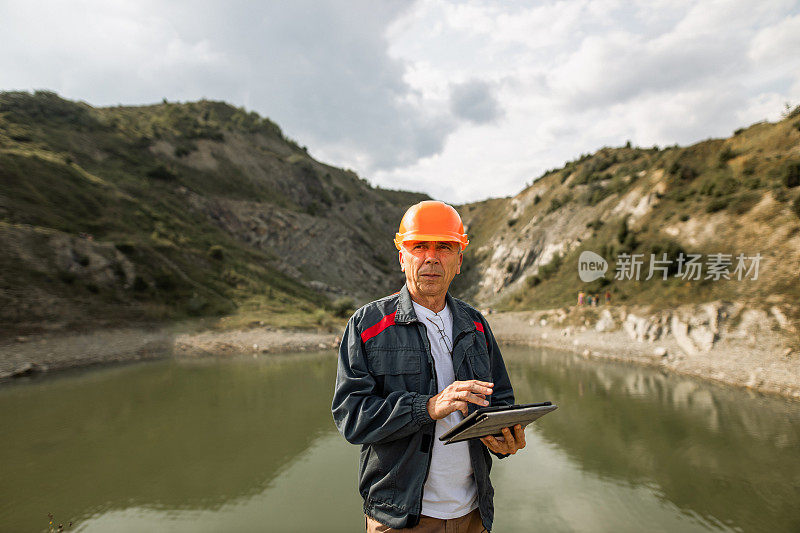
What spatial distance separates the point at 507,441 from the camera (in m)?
2.23

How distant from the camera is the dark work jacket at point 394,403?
212cm

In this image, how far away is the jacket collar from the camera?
96.8 inches

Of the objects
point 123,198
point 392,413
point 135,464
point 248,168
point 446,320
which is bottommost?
point 135,464

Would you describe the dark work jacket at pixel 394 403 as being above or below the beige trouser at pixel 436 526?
above

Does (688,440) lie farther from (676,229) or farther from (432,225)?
(676,229)

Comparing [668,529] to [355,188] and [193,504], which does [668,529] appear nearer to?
[193,504]

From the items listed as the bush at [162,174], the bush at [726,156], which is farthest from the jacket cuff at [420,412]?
the bush at [162,174]

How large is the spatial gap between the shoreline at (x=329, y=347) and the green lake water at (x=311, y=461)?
1490 millimetres

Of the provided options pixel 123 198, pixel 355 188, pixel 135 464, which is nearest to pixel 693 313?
pixel 135 464

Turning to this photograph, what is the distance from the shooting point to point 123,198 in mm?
30047

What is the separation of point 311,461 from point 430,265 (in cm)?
753

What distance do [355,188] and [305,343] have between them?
58474 millimetres

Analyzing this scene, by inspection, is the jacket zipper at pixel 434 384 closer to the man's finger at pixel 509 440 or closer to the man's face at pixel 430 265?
the man's face at pixel 430 265

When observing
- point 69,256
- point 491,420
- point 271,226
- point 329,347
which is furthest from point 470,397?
point 271,226
